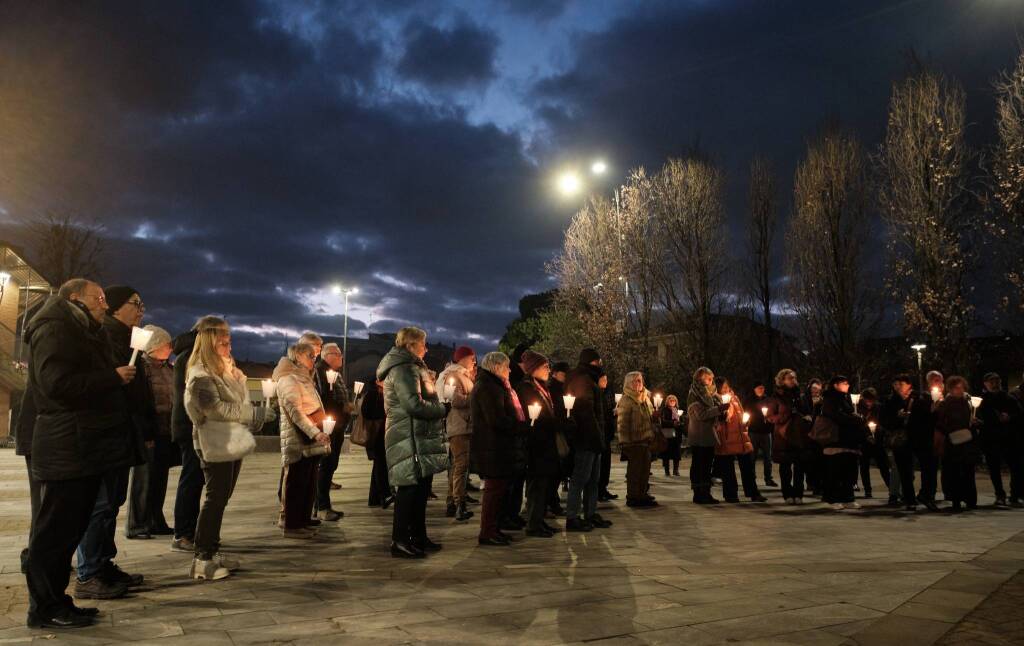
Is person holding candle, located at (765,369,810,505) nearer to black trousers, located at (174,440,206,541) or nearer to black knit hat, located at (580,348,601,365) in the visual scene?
black knit hat, located at (580,348,601,365)

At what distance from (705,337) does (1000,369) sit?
96.1 feet

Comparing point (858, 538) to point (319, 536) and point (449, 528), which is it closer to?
point (449, 528)

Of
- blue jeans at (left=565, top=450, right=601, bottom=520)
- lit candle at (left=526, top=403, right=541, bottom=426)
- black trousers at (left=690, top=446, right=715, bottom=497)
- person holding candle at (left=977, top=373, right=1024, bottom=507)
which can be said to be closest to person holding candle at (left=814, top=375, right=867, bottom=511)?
black trousers at (left=690, top=446, right=715, bottom=497)

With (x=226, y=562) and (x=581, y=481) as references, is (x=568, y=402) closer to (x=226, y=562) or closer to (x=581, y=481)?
(x=581, y=481)

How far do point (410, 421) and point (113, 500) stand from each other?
2438mm

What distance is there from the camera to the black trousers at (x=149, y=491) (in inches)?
299

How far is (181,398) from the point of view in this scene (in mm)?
7281

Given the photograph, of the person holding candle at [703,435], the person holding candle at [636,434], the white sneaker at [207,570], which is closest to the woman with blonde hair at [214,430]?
the white sneaker at [207,570]

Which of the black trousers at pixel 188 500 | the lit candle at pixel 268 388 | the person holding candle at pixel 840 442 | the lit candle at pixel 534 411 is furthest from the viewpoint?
the person holding candle at pixel 840 442

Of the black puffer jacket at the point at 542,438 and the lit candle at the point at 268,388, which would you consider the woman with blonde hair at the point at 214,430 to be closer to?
the lit candle at the point at 268,388

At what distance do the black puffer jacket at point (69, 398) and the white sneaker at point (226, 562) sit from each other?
1.30 metres

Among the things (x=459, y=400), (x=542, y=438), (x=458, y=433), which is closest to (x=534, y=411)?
(x=542, y=438)

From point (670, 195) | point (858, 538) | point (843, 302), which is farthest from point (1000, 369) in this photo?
point (858, 538)

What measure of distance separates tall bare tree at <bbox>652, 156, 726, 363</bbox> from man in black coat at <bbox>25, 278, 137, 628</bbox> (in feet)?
89.7
